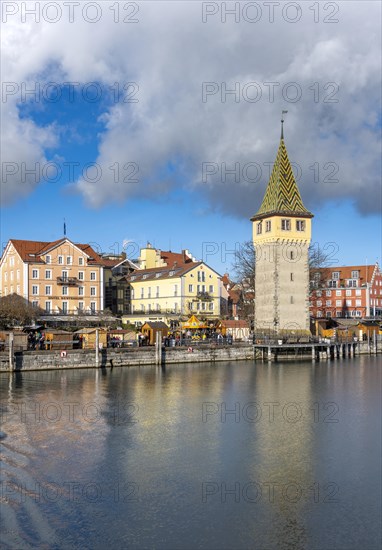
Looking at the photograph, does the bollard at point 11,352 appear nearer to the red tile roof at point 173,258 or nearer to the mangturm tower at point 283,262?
the mangturm tower at point 283,262

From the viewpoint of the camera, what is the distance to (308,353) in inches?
2459

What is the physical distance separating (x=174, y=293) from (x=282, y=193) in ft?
59.1

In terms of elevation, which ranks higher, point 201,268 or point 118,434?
point 201,268

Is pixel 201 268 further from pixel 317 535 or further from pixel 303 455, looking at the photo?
pixel 317 535

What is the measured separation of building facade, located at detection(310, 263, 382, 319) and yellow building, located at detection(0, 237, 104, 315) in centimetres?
3812

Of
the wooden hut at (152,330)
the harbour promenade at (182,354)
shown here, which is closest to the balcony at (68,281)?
the wooden hut at (152,330)

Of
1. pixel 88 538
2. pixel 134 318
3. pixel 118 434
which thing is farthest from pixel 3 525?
pixel 134 318

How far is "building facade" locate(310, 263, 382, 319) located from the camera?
3698 inches

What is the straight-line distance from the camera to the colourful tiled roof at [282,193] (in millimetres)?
63688

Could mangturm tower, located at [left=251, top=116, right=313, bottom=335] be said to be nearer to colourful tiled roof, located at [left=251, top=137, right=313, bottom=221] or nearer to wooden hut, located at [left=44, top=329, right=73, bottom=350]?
colourful tiled roof, located at [left=251, top=137, right=313, bottom=221]

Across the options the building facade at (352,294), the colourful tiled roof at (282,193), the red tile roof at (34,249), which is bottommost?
the building facade at (352,294)

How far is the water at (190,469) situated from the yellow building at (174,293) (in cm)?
3380

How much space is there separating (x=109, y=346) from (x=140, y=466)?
109 ft

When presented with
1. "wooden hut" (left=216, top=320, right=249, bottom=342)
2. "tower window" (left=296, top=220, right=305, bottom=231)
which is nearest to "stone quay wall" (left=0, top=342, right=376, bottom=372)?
"wooden hut" (left=216, top=320, right=249, bottom=342)
